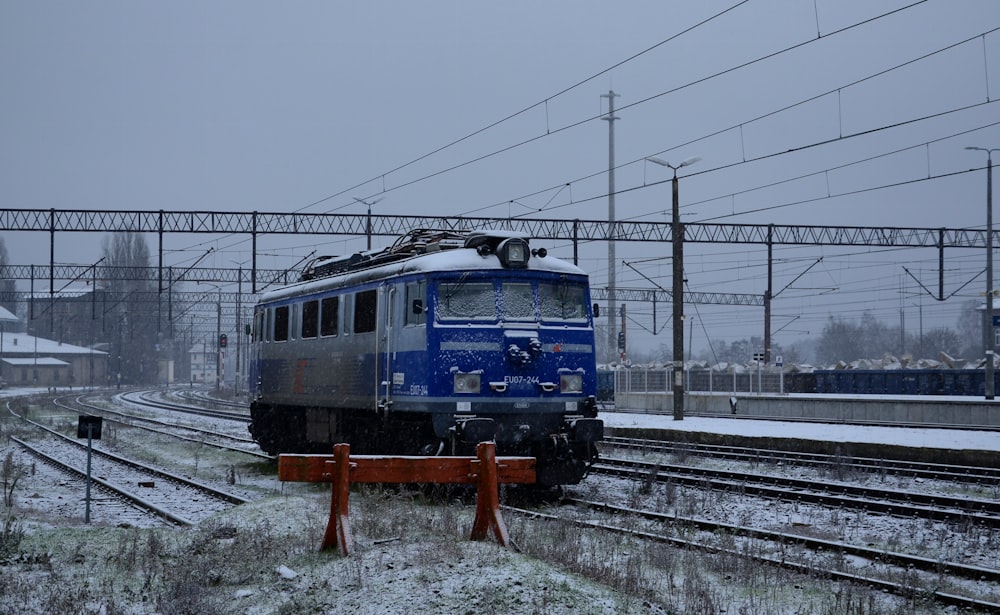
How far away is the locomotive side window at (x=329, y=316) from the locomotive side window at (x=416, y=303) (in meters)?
2.82

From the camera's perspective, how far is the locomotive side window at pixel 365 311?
16.2 metres

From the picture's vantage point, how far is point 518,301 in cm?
1505

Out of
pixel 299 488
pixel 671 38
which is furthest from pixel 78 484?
pixel 671 38

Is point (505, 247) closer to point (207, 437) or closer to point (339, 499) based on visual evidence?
point (339, 499)

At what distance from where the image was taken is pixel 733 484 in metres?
16.0

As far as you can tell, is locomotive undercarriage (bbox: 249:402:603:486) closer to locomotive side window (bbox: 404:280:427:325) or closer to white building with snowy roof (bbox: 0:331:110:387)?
locomotive side window (bbox: 404:280:427:325)

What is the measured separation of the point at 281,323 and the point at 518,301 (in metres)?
7.00

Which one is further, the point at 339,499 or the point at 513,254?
the point at 513,254

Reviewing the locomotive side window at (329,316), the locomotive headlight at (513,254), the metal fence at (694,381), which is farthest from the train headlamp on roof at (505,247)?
the metal fence at (694,381)

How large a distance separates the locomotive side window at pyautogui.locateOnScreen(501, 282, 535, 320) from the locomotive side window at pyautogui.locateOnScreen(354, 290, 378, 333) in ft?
7.27

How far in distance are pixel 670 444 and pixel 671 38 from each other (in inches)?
367

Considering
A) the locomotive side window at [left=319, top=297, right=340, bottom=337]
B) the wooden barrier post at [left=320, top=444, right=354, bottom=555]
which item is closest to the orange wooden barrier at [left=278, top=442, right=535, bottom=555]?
the wooden barrier post at [left=320, top=444, right=354, bottom=555]

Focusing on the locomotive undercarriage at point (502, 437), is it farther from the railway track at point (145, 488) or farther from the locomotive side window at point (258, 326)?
the locomotive side window at point (258, 326)

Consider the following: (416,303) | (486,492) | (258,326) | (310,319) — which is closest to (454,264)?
(416,303)
